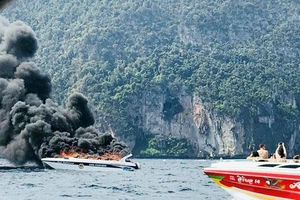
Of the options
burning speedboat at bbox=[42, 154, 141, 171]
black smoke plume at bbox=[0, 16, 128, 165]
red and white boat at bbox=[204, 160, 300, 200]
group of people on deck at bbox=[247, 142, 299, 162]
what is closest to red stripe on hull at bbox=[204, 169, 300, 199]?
red and white boat at bbox=[204, 160, 300, 200]

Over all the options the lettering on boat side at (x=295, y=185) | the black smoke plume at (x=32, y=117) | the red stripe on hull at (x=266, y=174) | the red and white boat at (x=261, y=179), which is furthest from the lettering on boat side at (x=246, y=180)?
the black smoke plume at (x=32, y=117)

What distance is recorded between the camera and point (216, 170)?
32.5 m

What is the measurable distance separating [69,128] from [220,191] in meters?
64.8

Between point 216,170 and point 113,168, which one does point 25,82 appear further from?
point 216,170

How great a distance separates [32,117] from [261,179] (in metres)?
79.7

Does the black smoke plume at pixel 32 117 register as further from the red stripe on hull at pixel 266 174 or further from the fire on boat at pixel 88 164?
the red stripe on hull at pixel 266 174

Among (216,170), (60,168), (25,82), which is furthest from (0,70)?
(216,170)

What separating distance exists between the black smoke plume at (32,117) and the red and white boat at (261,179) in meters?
67.7

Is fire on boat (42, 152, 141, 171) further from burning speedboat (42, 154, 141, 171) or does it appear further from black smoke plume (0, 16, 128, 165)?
black smoke plume (0, 16, 128, 165)

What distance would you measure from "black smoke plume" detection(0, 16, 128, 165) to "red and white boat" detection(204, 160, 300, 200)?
67.7 m

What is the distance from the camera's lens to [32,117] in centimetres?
10675

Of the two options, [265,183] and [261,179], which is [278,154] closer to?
[261,179]

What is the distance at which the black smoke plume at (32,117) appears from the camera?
335ft

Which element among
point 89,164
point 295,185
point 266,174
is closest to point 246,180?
point 266,174
